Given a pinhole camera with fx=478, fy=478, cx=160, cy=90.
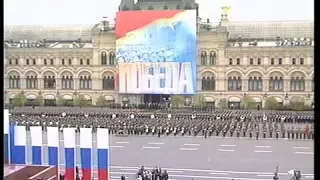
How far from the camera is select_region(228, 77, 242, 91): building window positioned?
471 cm

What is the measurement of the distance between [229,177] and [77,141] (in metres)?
1.45

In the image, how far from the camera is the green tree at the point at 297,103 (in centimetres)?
386

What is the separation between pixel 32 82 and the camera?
15.2 feet

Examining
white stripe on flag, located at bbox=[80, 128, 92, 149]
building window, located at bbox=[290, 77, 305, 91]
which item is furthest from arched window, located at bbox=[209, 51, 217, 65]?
white stripe on flag, located at bbox=[80, 128, 92, 149]

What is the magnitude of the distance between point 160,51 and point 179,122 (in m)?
0.72

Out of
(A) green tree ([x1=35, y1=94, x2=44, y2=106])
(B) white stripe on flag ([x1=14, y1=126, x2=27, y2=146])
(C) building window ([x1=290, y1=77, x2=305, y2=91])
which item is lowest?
(B) white stripe on flag ([x1=14, y1=126, x2=27, y2=146])

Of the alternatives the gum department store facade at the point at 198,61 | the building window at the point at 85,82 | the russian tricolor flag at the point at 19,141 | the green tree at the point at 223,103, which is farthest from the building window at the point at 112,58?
the russian tricolor flag at the point at 19,141

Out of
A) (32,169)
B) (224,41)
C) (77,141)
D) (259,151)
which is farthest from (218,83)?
(32,169)

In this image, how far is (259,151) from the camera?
15.0 ft

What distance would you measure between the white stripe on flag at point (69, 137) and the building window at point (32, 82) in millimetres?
579

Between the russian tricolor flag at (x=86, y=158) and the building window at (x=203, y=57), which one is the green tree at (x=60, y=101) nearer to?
the russian tricolor flag at (x=86, y=158)

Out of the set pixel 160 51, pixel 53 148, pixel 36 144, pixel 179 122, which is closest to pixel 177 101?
pixel 179 122

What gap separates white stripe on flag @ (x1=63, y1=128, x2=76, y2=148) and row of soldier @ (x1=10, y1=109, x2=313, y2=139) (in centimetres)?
6

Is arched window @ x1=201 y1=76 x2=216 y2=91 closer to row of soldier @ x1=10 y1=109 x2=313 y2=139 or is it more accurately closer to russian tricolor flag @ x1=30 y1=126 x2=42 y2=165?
row of soldier @ x1=10 y1=109 x2=313 y2=139
